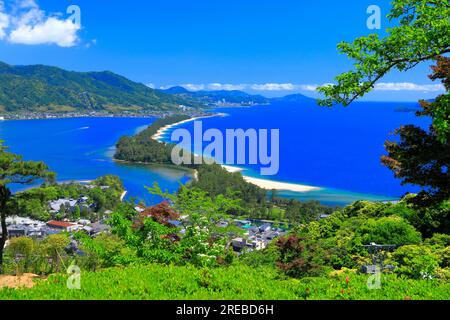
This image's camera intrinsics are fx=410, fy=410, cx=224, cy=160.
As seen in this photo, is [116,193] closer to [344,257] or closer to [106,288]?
[344,257]

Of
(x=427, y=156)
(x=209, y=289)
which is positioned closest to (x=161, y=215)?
(x=209, y=289)

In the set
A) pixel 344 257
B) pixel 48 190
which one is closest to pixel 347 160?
pixel 344 257

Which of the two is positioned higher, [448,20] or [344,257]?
[448,20]

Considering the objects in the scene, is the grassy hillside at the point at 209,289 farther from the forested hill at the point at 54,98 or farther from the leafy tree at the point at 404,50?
the forested hill at the point at 54,98

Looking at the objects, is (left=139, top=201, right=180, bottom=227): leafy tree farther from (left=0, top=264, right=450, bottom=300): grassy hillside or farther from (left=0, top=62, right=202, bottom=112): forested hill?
(left=0, top=62, right=202, bottom=112): forested hill

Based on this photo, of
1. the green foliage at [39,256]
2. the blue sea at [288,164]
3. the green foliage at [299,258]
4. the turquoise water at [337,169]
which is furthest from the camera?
the blue sea at [288,164]

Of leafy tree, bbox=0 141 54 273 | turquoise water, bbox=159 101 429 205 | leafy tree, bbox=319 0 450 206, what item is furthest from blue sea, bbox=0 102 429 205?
leafy tree, bbox=319 0 450 206

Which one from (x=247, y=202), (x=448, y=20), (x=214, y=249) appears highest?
(x=448, y=20)

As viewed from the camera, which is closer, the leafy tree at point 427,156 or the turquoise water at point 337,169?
the leafy tree at point 427,156

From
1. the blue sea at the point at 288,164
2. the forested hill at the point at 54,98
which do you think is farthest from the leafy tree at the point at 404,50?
the forested hill at the point at 54,98
